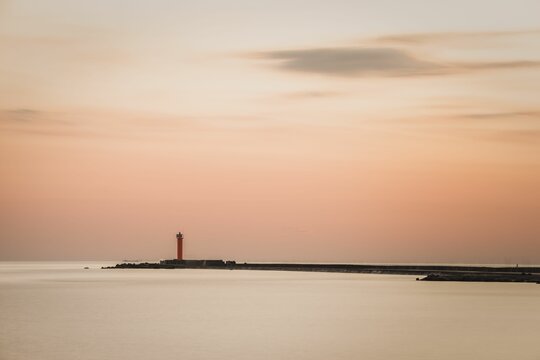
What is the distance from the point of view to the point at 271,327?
166 ft

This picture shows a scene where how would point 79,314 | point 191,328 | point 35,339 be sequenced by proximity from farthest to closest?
point 79,314
point 191,328
point 35,339

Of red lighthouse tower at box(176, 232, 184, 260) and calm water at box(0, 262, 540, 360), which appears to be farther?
red lighthouse tower at box(176, 232, 184, 260)

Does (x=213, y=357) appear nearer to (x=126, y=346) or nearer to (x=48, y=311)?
(x=126, y=346)

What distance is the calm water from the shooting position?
3966 centimetres

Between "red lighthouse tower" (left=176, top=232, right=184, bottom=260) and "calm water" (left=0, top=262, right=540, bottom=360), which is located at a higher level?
"red lighthouse tower" (left=176, top=232, right=184, bottom=260)

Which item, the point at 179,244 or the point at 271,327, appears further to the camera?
the point at 179,244

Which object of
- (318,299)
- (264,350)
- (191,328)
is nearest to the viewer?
(264,350)

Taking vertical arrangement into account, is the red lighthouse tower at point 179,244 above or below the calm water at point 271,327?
above

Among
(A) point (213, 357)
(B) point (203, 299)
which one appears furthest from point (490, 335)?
(B) point (203, 299)

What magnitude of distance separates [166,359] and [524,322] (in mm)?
25876

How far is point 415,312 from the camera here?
62031 mm

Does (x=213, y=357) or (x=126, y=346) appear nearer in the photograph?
(x=213, y=357)

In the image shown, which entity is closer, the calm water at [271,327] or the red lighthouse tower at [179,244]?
the calm water at [271,327]

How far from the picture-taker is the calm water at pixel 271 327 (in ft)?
130
